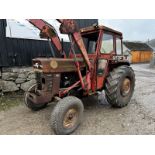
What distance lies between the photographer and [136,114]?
13.5 feet

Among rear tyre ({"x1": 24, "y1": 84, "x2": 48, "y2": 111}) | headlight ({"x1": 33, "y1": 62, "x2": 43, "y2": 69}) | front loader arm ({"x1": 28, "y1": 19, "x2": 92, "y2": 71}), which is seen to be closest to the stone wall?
rear tyre ({"x1": 24, "y1": 84, "x2": 48, "y2": 111})

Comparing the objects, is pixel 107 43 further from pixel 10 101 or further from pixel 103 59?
pixel 10 101

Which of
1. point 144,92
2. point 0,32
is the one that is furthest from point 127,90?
point 0,32

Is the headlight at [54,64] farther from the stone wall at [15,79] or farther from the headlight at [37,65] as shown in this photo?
the stone wall at [15,79]

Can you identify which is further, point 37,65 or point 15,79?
point 15,79

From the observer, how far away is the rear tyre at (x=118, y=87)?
13.6ft

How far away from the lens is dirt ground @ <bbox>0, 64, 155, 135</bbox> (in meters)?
3.32

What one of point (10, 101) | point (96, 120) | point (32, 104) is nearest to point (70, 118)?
point (96, 120)

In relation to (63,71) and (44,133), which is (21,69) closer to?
(63,71)

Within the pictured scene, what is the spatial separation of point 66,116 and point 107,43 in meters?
2.44

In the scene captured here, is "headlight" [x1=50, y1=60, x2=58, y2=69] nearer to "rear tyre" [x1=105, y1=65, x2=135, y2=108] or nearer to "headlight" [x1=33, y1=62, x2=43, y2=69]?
"headlight" [x1=33, y1=62, x2=43, y2=69]

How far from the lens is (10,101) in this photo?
204 inches

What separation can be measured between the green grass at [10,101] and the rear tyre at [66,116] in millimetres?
2208

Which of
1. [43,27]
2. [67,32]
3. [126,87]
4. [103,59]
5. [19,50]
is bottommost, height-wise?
[126,87]
